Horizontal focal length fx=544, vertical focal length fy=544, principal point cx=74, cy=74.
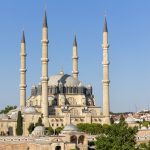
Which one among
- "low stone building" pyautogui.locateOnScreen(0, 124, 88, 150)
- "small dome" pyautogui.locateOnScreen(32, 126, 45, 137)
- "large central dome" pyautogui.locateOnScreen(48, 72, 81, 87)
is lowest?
"low stone building" pyautogui.locateOnScreen(0, 124, 88, 150)

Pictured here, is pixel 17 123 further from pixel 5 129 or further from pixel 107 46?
pixel 107 46

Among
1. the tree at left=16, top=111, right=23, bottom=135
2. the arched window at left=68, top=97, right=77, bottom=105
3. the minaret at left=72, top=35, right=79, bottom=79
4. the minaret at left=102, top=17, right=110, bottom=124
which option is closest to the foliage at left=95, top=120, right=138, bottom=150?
the tree at left=16, top=111, right=23, bottom=135

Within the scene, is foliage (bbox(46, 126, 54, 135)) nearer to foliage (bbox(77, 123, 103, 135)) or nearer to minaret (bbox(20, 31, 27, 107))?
foliage (bbox(77, 123, 103, 135))

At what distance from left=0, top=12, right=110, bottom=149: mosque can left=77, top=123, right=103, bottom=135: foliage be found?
78.9 inches

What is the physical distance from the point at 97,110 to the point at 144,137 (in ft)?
46.7

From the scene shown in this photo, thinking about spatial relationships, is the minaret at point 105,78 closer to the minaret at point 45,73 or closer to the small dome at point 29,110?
the minaret at point 45,73

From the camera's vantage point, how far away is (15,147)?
34781mm

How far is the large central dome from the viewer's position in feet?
160

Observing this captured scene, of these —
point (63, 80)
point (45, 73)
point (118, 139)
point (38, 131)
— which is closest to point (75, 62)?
point (63, 80)

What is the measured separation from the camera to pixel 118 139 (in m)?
27.2

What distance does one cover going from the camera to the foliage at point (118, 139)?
2646 cm

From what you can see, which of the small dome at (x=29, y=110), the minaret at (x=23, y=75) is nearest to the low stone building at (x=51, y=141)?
the small dome at (x=29, y=110)

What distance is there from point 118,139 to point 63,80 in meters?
22.5

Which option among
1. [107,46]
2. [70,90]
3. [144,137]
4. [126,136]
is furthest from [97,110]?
[126,136]
